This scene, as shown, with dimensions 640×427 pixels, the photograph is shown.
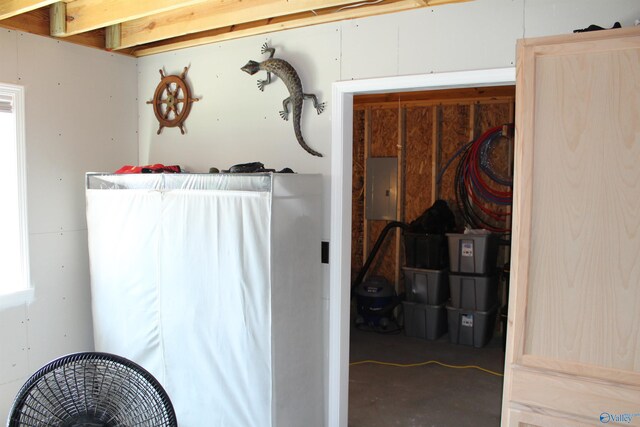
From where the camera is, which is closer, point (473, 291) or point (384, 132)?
point (473, 291)

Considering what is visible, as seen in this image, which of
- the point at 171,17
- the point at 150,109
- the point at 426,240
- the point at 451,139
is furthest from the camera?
the point at 451,139

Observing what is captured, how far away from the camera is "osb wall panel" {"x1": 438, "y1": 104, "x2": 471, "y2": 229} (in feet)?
A: 17.5

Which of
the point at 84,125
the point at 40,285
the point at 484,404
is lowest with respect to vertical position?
the point at 484,404

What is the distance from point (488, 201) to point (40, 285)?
402cm

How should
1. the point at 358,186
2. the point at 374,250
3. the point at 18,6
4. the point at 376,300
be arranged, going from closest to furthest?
the point at 18,6, the point at 376,300, the point at 374,250, the point at 358,186

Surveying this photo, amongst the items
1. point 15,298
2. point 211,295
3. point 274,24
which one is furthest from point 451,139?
point 15,298

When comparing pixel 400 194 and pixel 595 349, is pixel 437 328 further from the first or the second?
pixel 595 349

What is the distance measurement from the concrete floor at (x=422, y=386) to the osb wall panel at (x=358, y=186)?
115cm

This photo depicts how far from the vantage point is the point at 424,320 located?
507 centimetres

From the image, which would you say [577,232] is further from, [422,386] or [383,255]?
[383,255]

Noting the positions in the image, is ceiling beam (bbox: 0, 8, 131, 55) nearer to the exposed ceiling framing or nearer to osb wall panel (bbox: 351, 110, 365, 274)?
the exposed ceiling framing

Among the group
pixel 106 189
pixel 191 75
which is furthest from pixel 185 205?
pixel 191 75

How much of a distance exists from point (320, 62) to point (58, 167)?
178 cm

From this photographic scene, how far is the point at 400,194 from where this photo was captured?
5.65 metres
